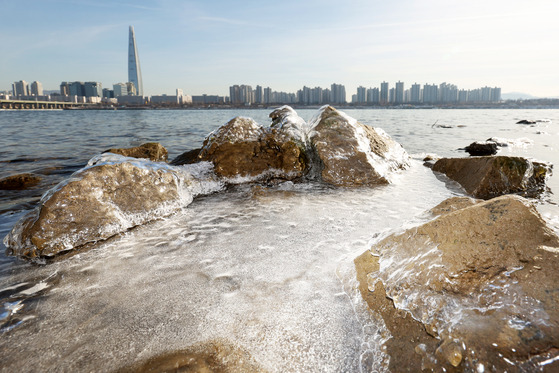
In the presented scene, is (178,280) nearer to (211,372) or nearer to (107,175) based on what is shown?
(211,372)

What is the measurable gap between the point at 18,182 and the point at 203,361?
639cm

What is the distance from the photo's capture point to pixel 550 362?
1.37m

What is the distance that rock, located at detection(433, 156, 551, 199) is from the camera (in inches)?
199

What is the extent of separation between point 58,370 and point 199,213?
8.85 feet

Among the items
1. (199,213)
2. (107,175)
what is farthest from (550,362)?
(107,175)

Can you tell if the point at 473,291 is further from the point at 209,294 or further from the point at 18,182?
the point at 18,182

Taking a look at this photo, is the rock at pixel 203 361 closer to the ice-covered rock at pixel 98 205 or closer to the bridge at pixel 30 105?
the ice-covered rock at pixel 98 205

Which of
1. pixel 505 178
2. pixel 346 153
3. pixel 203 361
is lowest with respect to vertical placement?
pixel 203 361

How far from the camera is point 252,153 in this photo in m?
6.15

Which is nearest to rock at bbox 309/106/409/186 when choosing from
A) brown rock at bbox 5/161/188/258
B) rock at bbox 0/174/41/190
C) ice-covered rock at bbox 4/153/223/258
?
ice-covered rock at bbox 4/153/223/258

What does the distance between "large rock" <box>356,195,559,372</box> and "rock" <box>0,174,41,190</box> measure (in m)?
6.68

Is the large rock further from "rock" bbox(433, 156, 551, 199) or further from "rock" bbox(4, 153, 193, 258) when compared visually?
"rock" bbox(433, 156, 551, 199)

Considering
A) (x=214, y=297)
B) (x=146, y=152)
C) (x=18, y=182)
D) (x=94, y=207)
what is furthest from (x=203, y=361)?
(x=146, y=152)

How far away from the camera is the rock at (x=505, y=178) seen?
5066mm
